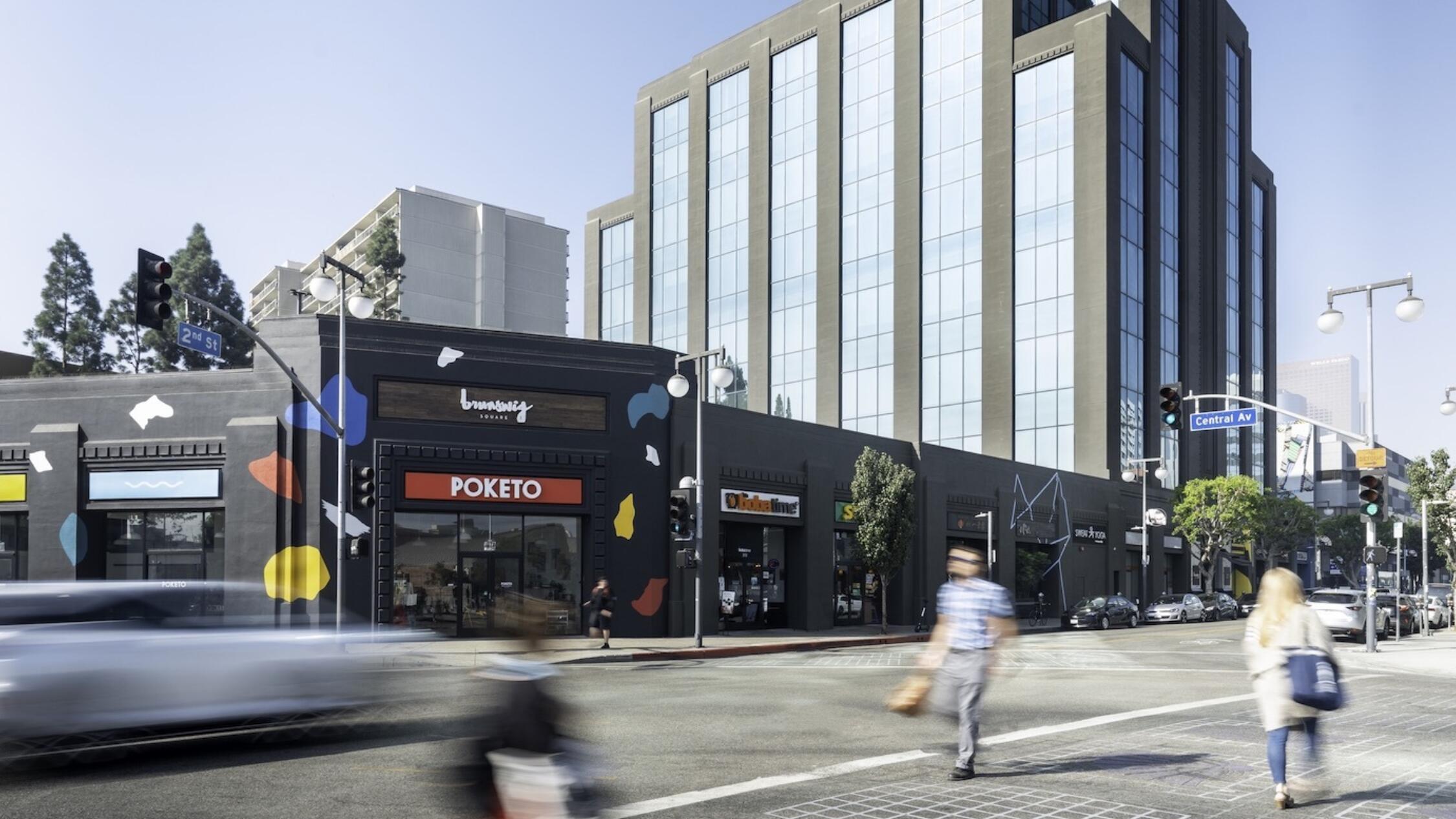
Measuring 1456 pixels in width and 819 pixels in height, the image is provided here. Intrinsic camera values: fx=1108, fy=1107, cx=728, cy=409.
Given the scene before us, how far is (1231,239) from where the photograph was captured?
227 ft

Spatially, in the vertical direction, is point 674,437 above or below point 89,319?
below

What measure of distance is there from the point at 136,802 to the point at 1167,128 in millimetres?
63203

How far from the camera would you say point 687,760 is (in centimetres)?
982

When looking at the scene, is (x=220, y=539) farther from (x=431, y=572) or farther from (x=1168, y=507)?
(x=1168, y=507)

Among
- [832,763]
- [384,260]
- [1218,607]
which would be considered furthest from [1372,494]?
[384,260]

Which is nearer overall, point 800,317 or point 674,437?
point 674,437

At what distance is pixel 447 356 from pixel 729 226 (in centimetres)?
4176

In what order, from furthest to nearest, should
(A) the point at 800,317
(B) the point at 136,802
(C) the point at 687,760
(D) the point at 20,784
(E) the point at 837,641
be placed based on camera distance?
(A) the point at 800,317 < (E) the point at 837,641 < (C) the point at 687,760 < (D) the point at 20,784 < (B) the point at 136,802

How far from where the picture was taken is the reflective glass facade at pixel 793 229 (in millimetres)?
62938

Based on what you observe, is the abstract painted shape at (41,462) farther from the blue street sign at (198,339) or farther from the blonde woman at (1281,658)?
the blonde woman at (1281,658)

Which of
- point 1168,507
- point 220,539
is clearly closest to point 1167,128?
point 1168,507

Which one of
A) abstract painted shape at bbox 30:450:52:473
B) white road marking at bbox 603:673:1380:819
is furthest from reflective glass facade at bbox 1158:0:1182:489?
abstract painted shape at bbox 30:450:52:473

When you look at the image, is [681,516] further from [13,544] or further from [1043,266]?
[1043,266]

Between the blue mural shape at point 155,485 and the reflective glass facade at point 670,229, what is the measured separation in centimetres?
4372
